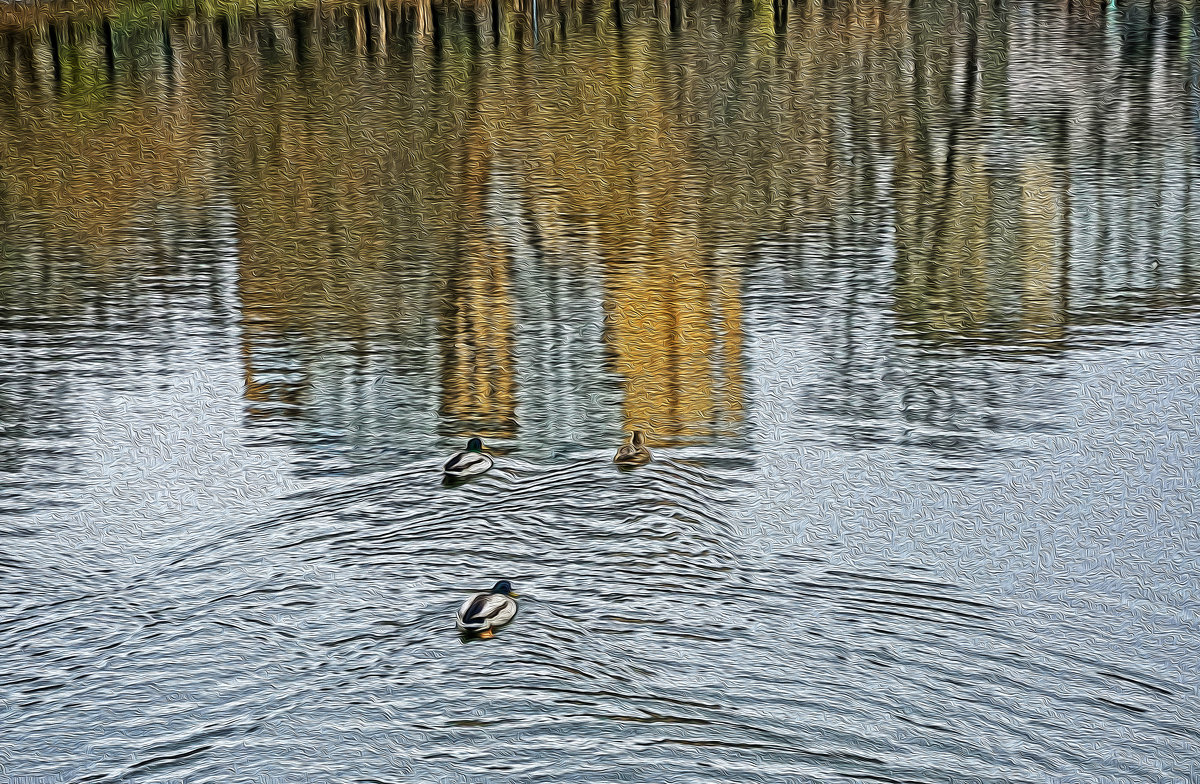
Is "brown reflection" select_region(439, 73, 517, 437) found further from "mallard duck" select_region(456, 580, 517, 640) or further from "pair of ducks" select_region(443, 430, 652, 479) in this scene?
"mallard duck" select_region(456, 580, 517, 640)

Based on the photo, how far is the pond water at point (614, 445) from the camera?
829cm

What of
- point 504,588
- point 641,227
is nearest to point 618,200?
point 641,227

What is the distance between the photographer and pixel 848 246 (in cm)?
1789

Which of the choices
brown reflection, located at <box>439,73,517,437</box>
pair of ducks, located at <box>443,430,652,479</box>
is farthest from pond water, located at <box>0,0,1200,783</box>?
pair of ducks, located at <box>443,430,652,479</box>

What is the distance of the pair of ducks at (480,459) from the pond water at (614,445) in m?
0.18

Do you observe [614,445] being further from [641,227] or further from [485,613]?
[641,227]

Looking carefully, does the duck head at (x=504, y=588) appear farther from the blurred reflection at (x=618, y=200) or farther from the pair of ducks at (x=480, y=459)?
the blurred reflection at (x=618, y=200)

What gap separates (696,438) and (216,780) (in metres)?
5.85

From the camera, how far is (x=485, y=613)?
29.4 feet

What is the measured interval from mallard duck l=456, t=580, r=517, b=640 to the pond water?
0.10 m

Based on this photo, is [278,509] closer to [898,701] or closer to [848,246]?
[898,701]

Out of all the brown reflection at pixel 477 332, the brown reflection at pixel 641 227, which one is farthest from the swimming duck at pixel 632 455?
the brown reflection at pixel 477 332

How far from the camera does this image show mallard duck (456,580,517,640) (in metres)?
8.93

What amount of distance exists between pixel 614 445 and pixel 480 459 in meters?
1.35
